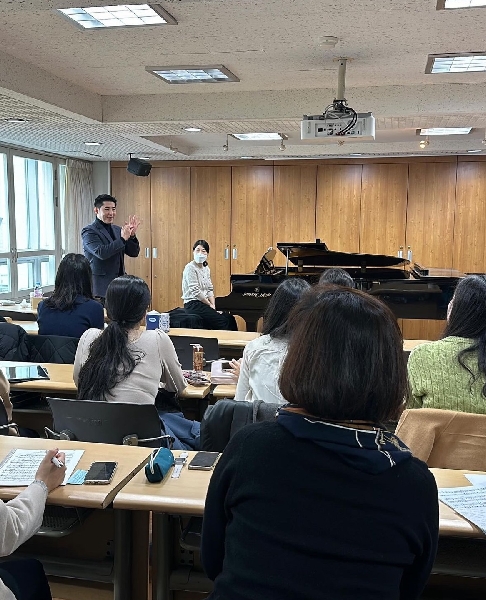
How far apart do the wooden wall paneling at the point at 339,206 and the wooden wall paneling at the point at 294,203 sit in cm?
10

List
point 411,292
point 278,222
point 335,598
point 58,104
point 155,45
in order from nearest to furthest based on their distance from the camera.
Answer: point 335,598 < point 155,45 < point 58,104 < point 411,292 < point 278,222

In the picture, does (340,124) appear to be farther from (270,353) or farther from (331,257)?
(331,257)

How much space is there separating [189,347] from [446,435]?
6.92 ft

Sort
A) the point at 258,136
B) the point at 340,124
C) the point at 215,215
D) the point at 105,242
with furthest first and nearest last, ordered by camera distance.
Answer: the point at 215,215
the point at 258,136
the point at 105,242
the point at 340,124

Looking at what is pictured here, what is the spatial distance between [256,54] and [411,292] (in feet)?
10.8

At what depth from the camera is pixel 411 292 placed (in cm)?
638

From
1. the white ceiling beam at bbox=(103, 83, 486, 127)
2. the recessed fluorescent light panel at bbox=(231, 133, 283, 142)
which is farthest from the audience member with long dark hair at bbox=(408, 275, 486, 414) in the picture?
the recessed fluorescent light panel at bbox=(231, 133, 283, 142)

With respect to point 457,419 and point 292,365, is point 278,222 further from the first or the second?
point 292,365

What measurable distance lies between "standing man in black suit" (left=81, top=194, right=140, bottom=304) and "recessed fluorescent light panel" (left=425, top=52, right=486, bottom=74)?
3.17m

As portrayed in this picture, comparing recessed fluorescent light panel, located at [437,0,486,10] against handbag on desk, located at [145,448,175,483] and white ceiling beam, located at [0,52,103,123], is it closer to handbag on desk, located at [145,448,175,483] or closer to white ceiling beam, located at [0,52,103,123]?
handbag on desk, located at [145,448,175,483]

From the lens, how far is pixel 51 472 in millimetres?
1726

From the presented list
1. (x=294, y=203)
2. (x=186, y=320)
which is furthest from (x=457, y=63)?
(x=294, y=203)

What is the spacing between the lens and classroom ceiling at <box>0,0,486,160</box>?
3.24 metres

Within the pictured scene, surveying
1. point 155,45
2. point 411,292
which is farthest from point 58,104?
point 411,292
